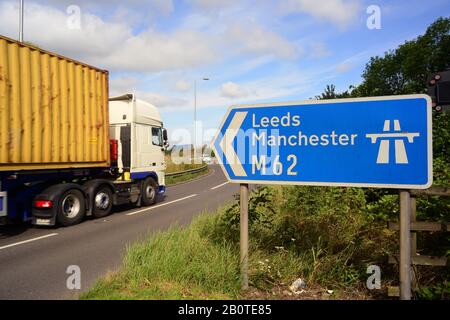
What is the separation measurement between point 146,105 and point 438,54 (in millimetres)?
37821

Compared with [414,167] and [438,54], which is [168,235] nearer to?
Answer: [414,167]

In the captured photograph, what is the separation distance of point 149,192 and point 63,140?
3725mm

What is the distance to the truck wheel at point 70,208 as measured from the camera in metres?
7.80

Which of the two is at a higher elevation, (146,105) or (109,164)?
(146,105)

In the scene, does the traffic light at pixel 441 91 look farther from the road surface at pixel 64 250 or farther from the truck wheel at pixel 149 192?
the truck wheel at pixel 149 192

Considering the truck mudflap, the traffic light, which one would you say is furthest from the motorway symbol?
the truck mudflap

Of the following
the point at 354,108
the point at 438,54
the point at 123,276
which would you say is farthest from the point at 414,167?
the point at 438,54

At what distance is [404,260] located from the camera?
283 centimetres

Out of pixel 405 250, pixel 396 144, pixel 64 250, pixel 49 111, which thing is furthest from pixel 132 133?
pixel 405 250

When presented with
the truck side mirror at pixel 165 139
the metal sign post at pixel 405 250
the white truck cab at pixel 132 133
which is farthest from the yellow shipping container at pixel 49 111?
the metal sign post at pixel 405 250

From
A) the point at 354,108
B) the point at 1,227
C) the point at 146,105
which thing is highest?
the point at 146,105

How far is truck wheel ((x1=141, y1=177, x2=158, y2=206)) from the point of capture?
428 inches

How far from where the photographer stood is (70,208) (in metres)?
8.29

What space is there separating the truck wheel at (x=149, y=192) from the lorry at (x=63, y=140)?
0.10 metres
